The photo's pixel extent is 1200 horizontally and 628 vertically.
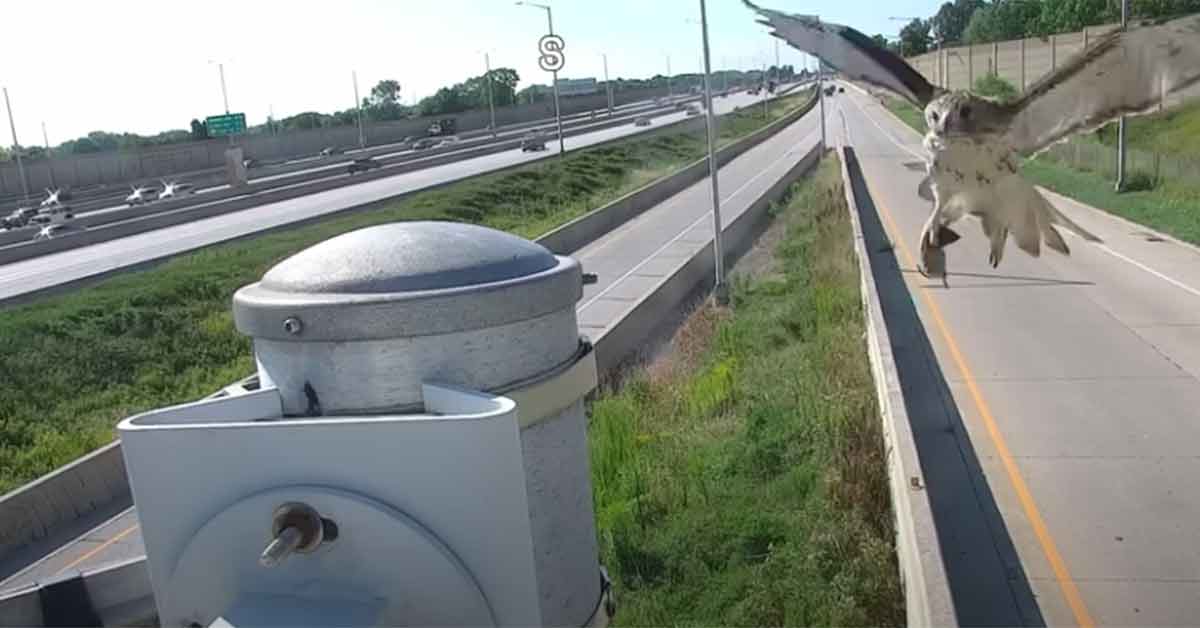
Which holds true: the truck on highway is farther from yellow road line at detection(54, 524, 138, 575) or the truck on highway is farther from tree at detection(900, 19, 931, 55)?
tree at detection(900, 19, 931, 55)

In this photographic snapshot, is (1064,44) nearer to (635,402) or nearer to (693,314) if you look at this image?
(635,402)

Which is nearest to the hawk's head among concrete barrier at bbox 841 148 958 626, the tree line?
the tree line

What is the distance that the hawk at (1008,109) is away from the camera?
7.61ft

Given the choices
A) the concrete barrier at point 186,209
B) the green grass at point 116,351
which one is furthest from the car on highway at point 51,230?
the green grass at point 116,351

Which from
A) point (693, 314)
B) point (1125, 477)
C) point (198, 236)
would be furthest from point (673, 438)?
point (198, 236)

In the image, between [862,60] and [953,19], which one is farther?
[953,19]

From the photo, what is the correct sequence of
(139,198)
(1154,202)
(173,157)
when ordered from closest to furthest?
(1154,202) < (139,198) < (173,157)

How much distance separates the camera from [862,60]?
265 cm

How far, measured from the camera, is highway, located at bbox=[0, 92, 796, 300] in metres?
36.9

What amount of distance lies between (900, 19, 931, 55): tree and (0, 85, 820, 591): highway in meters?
11.2

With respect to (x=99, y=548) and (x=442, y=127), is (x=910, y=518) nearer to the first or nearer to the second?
(x=99, y=548)

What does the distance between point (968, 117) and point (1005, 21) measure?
2.76ft

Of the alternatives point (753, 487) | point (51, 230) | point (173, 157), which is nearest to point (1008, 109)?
point (753, 487)

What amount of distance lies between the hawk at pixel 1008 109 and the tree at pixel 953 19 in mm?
662
